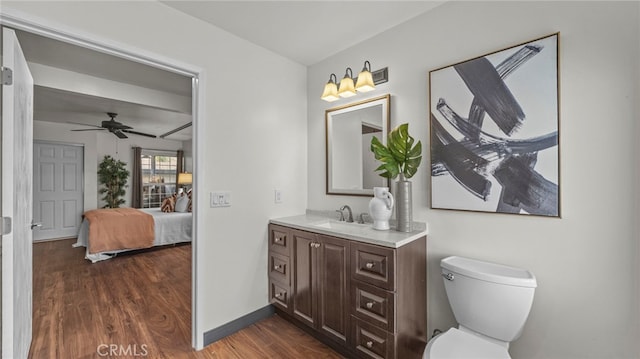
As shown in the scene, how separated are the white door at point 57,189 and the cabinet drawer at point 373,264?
6.46 metres

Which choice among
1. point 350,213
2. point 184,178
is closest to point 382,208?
point 350,213

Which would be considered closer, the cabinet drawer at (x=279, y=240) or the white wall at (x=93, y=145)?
the cabinet drawer at (x=279, y=240)

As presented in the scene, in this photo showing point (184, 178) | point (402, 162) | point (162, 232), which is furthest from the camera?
point (184, 178)

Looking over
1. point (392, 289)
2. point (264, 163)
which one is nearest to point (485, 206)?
point (392, 289)

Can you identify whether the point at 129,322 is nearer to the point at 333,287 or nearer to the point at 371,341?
the point at 333,287

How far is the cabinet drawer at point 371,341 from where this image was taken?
1586 mm

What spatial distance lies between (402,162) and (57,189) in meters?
6.75

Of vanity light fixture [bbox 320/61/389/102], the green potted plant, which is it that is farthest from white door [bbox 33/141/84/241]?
vanity light fixture [bbox 320/61/389/102]

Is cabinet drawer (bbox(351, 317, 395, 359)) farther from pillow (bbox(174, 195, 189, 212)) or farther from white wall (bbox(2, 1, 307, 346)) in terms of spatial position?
pillow (bbox(174, 195, 189, 212))

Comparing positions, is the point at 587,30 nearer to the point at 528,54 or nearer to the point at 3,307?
the point at 528,54

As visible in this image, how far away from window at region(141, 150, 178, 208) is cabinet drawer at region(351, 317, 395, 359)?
6.80m

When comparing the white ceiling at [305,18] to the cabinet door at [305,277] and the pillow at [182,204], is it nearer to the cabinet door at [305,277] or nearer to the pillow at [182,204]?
the cabinet door at [305,277]

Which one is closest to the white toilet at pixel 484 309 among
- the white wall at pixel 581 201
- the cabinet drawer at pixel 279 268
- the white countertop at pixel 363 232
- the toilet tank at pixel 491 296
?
the toilet tank at pixel 491 296

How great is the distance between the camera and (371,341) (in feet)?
5.47
